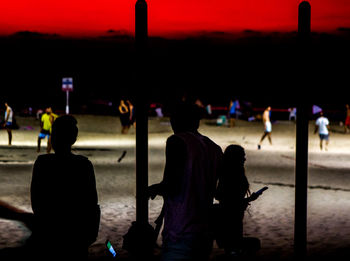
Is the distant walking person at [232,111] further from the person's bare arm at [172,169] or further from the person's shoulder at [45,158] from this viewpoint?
the person's shoulder at [45,158]

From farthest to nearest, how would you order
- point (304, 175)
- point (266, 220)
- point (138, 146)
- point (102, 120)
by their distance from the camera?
point (102, 120) → point (266, 220) → point (138, 146) → point (304, 175)

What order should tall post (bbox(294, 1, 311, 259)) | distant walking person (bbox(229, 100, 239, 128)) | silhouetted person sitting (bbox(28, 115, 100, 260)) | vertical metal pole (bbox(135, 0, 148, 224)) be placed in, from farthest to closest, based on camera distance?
1. distant walking person (bbox(229, 100, 239, 128))
2. vertical metal pole (bbox(135, 0, 148, 224))
3. tall post (bbox(294, 1, 311, 259))
4. silhouetted person sitting (bbox(28, 115, 100, 260))

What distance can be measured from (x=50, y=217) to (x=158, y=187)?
67 centimetres

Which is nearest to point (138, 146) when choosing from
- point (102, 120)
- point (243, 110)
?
point (102, 120)

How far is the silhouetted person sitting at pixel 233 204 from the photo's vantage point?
539 centimetres

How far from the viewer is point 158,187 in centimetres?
420

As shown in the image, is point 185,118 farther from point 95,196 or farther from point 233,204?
point 233,204

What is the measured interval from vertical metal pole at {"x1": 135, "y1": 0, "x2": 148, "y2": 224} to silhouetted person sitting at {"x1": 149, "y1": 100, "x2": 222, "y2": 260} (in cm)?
55

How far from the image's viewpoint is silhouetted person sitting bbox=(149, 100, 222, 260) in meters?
4.20

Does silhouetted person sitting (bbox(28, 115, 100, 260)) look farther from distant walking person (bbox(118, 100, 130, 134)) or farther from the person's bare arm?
distant walking person (bbox(118, 100, 130, 134))

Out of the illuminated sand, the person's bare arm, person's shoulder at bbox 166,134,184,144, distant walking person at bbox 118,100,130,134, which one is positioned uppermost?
person's shoulder at bbox 166,134,184,144

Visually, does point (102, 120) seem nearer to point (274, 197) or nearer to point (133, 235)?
point (274, 197)

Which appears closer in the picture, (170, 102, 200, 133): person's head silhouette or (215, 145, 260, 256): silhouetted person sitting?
(170, 102, 200, 133): person's head silhouette

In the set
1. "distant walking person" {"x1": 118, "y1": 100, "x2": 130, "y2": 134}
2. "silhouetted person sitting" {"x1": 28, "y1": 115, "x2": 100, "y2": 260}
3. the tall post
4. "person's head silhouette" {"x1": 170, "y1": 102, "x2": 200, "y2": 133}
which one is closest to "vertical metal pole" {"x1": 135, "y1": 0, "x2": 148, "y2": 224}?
"person's head silhouette" {"x1": 170, "y1": 102, "x2": 200, "y2": 133}
